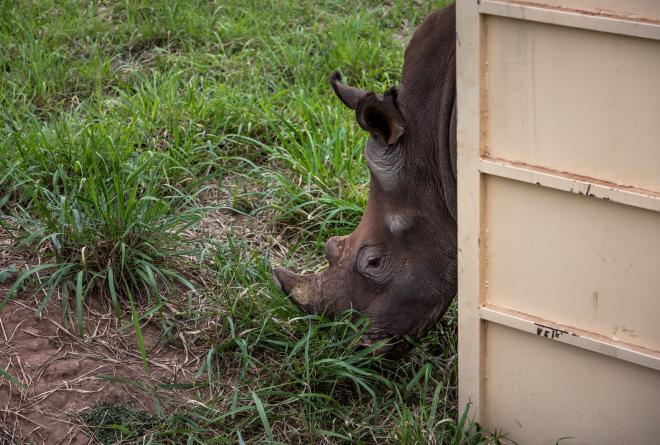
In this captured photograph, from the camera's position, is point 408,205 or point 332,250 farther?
point 332,250

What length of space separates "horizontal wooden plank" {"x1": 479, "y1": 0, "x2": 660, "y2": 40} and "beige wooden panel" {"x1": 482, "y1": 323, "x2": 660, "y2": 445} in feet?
3.23

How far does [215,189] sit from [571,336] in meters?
2.43

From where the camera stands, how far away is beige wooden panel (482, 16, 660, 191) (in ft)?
9.00

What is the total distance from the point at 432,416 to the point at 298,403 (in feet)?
1.66

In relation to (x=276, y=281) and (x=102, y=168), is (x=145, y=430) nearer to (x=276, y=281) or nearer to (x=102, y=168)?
(x=276, y=281)

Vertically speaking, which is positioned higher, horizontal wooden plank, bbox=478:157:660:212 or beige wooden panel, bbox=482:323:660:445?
horizontal wooden plank, bbox=478:157:660:212

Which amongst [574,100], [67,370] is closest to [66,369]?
[67,370]

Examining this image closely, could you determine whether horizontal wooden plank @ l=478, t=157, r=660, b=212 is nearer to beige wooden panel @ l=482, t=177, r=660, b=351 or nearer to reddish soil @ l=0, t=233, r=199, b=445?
beige wooden panel @ l=482, t=177, r=660, b=351

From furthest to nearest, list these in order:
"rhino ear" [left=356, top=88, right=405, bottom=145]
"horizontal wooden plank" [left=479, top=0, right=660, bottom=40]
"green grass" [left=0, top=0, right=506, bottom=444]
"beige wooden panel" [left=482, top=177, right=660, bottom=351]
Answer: "green grass" [left=0, top=0, right=506, bottom=444] → "rhino ear" [left=356, top=88, right=405, bottom=145] → "beige wooden panel" [left=482, top=177, right=660, bottom=351] → "horizontal wooden plank" [left=479, top=0, right=660, bottom=40]

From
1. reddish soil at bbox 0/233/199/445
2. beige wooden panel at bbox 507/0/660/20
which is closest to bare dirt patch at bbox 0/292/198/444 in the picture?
reddish soil at bbox 0/233/199/445

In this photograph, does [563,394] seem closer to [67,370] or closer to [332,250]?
[332,250]

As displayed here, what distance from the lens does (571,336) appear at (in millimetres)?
3098

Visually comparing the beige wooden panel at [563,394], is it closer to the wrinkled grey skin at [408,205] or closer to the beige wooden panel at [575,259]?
the beige wooden panel at [575,259]

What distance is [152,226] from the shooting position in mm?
4203
